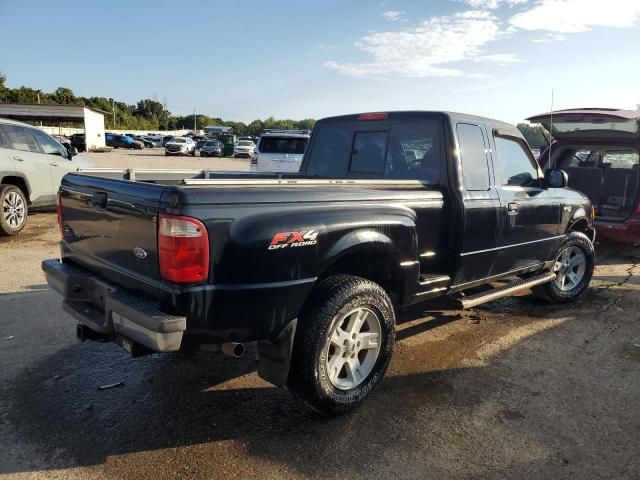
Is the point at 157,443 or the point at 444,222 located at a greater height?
the point at 444,222

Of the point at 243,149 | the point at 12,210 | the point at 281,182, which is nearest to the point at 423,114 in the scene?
the point at 281,182

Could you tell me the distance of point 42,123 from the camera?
5809 centimetres

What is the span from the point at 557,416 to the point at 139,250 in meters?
2.84

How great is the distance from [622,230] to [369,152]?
535 cm

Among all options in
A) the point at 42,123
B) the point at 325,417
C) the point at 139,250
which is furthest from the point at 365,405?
the point at 42,123

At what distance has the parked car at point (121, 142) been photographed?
55.3m

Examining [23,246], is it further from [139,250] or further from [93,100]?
[93,100]

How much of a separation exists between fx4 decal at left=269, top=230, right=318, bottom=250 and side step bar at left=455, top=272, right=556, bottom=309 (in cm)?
182

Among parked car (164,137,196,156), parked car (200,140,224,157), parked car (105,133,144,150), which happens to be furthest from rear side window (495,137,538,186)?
parked car (105,133,144,150)

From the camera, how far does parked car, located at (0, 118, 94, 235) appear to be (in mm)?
8258

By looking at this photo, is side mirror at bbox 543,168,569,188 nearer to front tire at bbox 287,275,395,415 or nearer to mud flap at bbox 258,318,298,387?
front tire at bbox 287,275,395,415

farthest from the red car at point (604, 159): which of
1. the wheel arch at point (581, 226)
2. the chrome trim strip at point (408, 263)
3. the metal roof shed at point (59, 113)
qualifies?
the metal roof shed at point (59, 113)

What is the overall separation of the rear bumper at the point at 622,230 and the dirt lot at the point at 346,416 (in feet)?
11.1

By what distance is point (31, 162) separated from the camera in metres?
8.66
